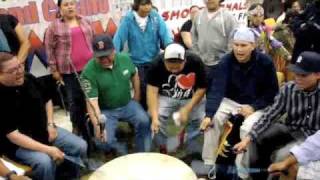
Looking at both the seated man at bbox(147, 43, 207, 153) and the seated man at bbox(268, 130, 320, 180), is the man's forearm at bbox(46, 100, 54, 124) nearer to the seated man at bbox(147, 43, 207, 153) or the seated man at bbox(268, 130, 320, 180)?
the seated man at bbox(147, 43, 207, 153)

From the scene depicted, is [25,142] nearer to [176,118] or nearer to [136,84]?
[136,84]

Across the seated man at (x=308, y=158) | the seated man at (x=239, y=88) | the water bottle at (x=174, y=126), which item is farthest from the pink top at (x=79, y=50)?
the seated man at (x=308, y=158)

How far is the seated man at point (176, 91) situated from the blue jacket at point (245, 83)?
21cm

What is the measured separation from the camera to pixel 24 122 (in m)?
3.45

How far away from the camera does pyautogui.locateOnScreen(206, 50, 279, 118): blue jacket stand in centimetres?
385

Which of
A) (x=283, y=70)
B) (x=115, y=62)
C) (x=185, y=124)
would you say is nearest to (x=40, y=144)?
(x=115, y=62)

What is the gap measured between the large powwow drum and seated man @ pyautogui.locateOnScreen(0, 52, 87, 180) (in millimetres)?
614

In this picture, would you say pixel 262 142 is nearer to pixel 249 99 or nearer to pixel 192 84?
pixel 249 99

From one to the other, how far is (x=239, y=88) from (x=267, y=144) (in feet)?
1.90

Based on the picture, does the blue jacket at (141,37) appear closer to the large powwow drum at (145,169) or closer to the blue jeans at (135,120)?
the blue jeans at (135,120)

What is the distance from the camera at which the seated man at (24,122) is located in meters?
3.32

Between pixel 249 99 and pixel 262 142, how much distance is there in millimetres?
464

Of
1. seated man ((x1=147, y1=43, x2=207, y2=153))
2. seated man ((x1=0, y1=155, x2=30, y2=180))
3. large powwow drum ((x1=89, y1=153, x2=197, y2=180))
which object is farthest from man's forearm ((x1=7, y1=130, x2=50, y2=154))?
seated man ((x1=147, y1=43, x2=207, y2=153))

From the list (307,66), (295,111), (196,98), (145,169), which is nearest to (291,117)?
(295,111)
